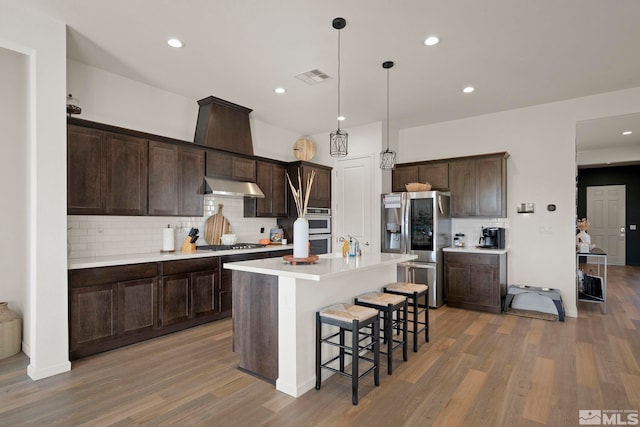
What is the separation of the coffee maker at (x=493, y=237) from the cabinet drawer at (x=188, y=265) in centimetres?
394

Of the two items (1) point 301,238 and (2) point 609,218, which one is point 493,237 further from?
(2) point 609,218

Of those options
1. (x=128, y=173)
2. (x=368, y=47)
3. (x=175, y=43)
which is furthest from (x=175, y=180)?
(x=368, y=47)

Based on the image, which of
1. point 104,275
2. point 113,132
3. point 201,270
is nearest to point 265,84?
point 113,132

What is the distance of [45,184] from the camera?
284cm

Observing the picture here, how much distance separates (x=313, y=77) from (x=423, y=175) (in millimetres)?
2638

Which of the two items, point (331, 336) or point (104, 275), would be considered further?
point (104, 275)

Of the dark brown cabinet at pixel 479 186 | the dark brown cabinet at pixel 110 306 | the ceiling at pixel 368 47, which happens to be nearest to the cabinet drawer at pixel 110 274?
the dark brown cabinet at pixel 110 306

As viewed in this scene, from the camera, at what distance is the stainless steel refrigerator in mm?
5012

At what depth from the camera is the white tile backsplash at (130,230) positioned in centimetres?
369

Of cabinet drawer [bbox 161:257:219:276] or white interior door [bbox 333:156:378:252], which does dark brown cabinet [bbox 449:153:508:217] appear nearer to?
white interior door [bbox 333:156:378:252]

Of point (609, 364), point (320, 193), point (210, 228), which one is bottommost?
point (609, 364)

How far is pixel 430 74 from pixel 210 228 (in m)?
3.53

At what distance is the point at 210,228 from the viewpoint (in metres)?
4.89

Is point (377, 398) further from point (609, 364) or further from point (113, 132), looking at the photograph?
point (113, 132)
